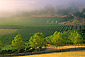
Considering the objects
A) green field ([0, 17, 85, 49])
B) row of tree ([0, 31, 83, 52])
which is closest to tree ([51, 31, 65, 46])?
row of tree ([0, 31, 83, 52])

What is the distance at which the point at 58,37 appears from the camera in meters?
43.1

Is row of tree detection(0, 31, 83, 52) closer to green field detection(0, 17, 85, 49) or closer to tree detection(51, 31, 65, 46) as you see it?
tree detection(51, 31, 65, 46)

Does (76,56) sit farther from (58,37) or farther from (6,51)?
(6,51)

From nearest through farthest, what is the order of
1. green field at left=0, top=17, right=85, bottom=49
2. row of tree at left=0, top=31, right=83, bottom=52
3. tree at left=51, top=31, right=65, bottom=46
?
row of tree at left=0, top=31, right=83, bottom=52 < tree at left=51, top=31, right=65, bottom=46 < green field at left=0, top=17, right=85, bottom=49

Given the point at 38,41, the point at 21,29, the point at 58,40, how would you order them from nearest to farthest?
the point at 38,41 → the point at 58,40 → the point at 21,29

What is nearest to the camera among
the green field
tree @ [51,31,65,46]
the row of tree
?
the row of tree

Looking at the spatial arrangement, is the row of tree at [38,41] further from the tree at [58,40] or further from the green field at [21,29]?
the green field at [21,29]

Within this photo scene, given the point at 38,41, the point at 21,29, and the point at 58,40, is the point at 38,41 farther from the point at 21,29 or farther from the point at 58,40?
the point at 21,29

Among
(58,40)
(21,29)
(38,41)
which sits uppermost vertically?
(21,29)

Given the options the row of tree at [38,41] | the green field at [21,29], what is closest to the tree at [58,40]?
the row of tree at [38,41]

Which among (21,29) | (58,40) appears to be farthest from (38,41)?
(21,29)

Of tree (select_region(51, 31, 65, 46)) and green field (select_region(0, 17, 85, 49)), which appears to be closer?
tree (select_region(51, 31, 65, 46))

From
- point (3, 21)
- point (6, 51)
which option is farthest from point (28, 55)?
point (3, 21)

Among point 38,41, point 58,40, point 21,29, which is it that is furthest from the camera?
point 21,29
